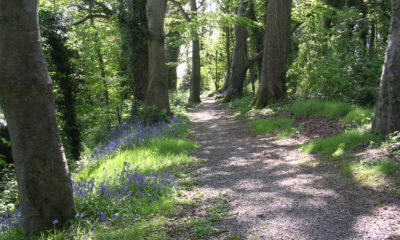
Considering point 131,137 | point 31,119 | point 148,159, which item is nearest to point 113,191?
point 31,119

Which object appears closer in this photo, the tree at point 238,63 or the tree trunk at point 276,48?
the tree trunk at point 276,48

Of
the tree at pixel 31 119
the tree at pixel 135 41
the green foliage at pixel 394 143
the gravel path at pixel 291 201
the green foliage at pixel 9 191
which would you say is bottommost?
the green foliage at pixel 9 191

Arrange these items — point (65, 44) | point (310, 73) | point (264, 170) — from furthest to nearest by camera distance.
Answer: point (310, 73), point (65, 44), point (264, 170)

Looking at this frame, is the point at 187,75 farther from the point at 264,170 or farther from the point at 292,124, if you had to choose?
the point at 264,170

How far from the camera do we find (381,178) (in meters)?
4.65

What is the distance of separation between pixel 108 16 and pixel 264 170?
11.4 metres

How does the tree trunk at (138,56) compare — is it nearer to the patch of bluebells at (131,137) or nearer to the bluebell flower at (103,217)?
the patch of bluebells at (131,137)

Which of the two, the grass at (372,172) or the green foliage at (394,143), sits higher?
the green foliage at (394,143)

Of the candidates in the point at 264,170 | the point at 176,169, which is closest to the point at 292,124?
the point at 264,170

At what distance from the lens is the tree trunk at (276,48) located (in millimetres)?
13109

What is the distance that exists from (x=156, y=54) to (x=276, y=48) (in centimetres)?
493

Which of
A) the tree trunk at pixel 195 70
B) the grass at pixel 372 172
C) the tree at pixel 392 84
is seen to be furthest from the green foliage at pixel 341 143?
the tree trunk at pixel 195 70

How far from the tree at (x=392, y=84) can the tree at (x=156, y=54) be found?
7.84 meters

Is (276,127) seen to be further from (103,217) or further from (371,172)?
(103,217)
